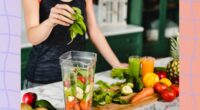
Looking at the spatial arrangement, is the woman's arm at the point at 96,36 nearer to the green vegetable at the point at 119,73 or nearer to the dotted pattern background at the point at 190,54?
the green vegetable at the point at 119,73

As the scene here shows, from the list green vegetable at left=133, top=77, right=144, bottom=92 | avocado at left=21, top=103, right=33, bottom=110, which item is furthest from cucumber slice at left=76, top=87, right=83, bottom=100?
green vegetable at left=133, top=77, right=144, bottom=92

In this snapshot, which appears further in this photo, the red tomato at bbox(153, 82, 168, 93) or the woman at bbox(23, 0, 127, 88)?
the woman at bbox(23, 0, 127, 88)

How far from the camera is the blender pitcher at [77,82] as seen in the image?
1339mm

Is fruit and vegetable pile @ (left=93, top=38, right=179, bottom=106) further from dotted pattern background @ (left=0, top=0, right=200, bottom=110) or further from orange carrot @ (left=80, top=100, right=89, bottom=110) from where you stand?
dotted pattern background @ (left=0, top=0, right=200, bottom=110)

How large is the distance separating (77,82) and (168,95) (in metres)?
0.57

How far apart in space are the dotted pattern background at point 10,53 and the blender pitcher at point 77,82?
89cm

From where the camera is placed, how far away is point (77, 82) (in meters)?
1.33

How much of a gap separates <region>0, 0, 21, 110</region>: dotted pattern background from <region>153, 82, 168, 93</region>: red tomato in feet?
4.56

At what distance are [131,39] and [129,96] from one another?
2448mm

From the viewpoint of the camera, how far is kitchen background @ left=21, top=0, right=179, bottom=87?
394 cm

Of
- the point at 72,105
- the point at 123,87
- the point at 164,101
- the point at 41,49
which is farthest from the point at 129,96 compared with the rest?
the point at 41,49

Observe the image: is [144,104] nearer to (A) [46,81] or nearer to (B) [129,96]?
(B) [129,96]

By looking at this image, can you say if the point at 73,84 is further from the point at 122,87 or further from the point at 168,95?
the point at 168,95

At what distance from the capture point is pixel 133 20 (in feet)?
14.2
